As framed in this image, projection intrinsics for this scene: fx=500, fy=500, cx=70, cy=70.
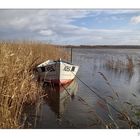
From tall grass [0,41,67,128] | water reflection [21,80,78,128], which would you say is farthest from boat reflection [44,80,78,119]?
tall grass [0,41,67,128]

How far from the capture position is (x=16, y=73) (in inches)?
151

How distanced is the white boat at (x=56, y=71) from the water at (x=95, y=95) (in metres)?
0.09

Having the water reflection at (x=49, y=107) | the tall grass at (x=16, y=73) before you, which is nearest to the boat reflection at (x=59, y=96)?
the water reflection at (x=49, y=107)

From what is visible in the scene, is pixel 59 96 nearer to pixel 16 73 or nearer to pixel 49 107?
pixel 49 107

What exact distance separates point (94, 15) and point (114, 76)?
57 cm

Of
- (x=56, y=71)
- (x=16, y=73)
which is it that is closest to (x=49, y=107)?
(x=56, y=71)

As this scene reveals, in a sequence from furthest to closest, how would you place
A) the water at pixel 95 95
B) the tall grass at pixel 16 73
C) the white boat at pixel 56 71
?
the white boat at pixel 56 71 < the water at pixel 95 95 < the tall grass at pixel 16 73

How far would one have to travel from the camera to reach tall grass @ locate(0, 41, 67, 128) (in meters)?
3.79

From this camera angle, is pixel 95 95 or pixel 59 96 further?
pixel 59 96

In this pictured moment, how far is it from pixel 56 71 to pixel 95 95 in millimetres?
541

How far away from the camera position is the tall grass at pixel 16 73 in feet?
12.4

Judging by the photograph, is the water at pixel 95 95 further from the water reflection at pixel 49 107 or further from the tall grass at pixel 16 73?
the tall grass at pixel 16 73

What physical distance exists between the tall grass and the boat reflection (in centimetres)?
26

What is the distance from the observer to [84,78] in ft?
13.5
